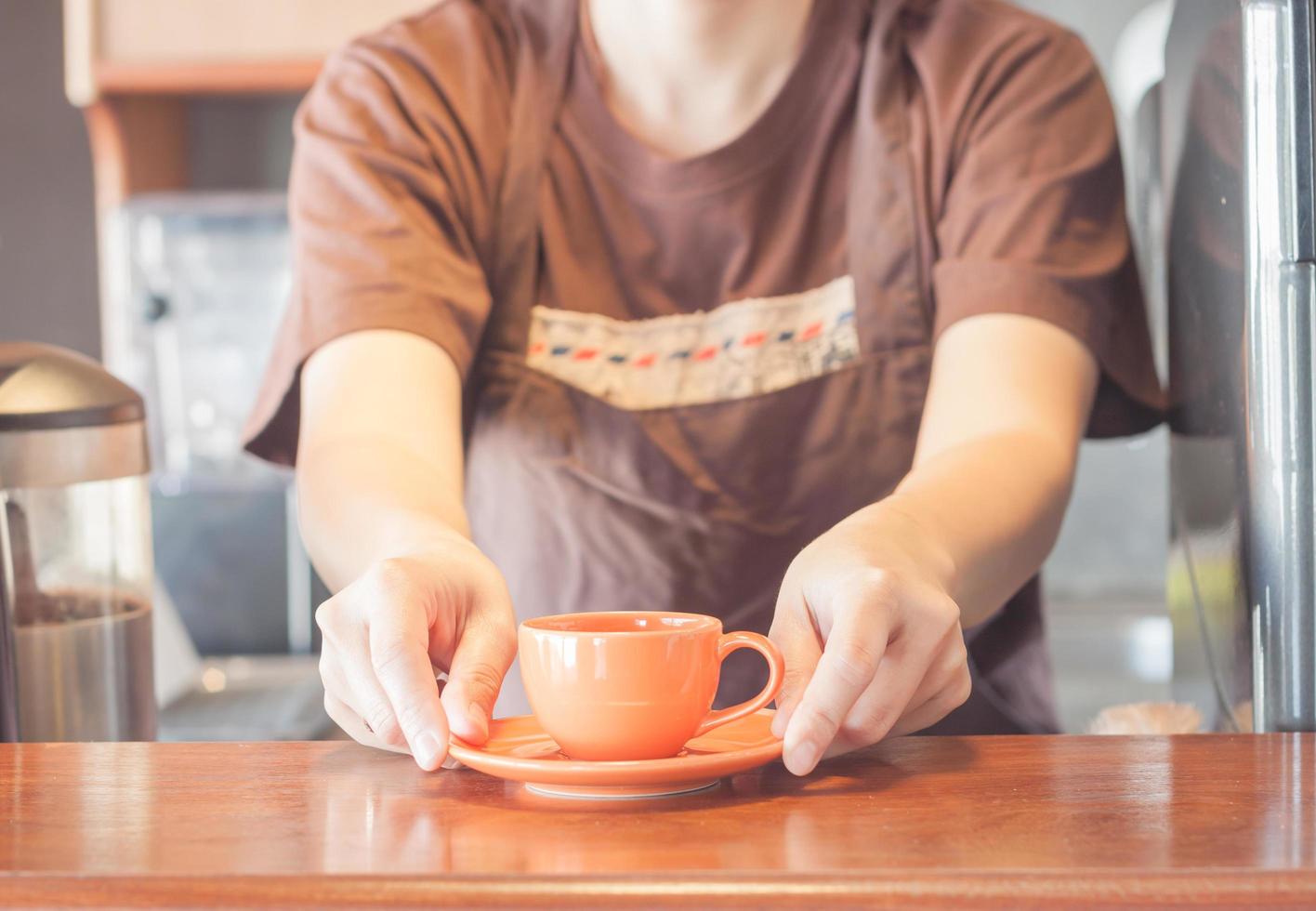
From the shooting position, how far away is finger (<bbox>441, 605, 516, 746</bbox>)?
0.62m

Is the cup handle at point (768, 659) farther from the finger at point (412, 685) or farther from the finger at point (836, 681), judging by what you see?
the finger at point (412, 685)

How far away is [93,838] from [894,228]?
77 cm

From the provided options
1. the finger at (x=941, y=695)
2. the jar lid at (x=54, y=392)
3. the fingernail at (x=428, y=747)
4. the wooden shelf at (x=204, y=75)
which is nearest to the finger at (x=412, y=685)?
the fingernail at (x=428, y=747)

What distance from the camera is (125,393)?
89cm

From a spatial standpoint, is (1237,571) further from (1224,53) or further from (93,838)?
(93,838)

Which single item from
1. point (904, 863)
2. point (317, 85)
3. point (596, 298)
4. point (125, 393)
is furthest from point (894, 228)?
point (904, 863)

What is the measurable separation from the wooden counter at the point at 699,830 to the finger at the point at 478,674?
1.0 inches

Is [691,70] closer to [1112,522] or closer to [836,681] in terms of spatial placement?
[836,681]

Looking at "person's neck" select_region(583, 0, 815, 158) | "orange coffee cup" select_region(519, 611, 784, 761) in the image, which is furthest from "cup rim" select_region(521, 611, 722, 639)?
"person's neck" select_region(583, 0, 815, 158)

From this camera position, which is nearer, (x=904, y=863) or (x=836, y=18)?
(x=904, y=863)

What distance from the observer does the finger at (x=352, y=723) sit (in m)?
0.67

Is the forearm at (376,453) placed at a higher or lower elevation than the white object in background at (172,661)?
higher

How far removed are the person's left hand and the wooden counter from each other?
21 mm

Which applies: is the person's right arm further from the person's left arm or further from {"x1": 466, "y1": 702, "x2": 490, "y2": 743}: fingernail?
the person's left arm
